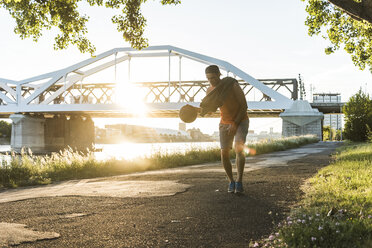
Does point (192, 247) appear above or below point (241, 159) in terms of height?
below

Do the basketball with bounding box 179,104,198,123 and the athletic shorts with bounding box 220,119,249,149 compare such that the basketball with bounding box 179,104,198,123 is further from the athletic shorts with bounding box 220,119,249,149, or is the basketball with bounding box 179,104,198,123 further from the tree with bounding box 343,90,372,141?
the tree with bounding box 343,90,372,141

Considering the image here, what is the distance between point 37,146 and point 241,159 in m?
60.9

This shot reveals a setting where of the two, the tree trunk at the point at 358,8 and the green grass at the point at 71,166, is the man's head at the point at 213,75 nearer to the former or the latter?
the tree trunk at the point at 358,8

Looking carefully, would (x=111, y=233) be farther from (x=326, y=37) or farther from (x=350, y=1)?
(x=326, y=37)

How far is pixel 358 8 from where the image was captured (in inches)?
241

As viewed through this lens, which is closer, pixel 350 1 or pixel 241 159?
pixel 241 159

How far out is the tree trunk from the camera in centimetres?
Answer: 604

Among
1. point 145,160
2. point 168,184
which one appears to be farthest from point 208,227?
point 145,160

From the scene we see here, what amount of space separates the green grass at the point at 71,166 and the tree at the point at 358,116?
14.7 metres

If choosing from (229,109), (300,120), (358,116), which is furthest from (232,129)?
(300,120)

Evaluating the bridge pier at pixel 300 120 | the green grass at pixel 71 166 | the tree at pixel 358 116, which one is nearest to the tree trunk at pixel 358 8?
the green grass at pixel 71 166

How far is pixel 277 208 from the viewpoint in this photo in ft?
14.1

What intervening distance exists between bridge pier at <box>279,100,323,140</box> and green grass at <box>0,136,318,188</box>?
3589 centimetres

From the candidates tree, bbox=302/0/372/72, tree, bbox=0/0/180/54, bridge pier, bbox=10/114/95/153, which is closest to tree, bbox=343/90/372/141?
tree, bbox=302/0/372/72
